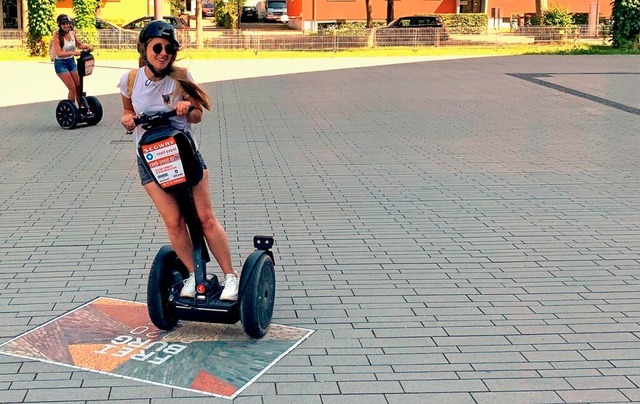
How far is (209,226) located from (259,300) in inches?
19.8

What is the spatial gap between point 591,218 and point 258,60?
2123 cm

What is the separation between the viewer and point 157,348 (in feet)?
15.3

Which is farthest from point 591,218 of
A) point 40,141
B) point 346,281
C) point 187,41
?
point 187,41

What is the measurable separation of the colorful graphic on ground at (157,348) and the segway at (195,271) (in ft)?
0.42

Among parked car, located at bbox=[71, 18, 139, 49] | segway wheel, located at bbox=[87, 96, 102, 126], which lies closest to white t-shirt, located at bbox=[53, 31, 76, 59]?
segway wheel, located at bbox=[87, 96, 102, 126]

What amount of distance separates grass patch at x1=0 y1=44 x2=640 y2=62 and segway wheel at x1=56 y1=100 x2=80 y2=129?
50.9 ft

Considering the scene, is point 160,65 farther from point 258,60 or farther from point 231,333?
point 258,60

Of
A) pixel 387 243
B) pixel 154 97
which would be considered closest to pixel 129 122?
pixel 154 97

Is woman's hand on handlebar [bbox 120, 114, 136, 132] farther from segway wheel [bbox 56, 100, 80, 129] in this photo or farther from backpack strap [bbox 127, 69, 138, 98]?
segway wheel [bbox 56, 100, 80, 129]

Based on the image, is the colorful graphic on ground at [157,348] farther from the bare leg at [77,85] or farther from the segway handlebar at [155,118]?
the bare leg at [77,85]

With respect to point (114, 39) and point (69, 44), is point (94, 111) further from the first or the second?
point (114, 39)

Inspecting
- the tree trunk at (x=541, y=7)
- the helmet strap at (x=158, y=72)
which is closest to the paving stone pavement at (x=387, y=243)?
the helmet strap at (x=158, y=72)

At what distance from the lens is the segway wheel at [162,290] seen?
15.7 ft

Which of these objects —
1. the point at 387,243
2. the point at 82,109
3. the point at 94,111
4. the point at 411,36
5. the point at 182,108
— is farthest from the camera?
the point at 411,36
